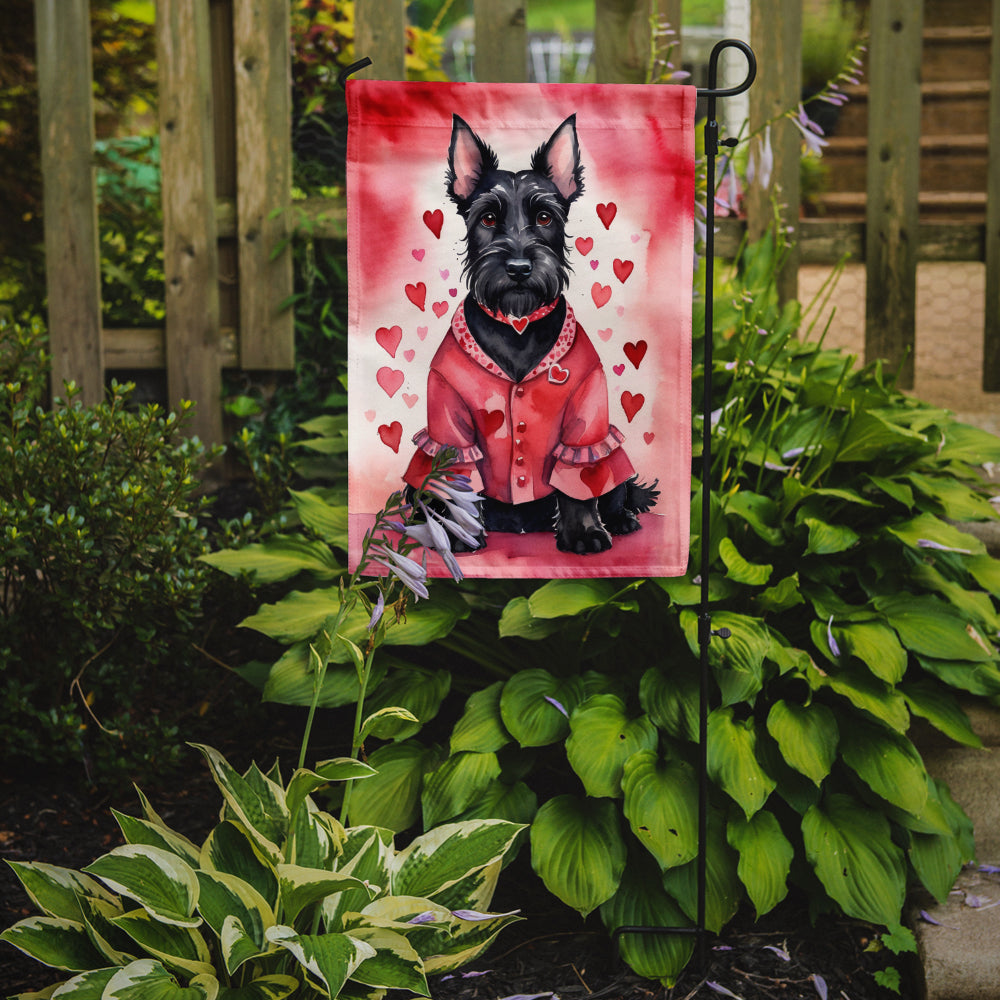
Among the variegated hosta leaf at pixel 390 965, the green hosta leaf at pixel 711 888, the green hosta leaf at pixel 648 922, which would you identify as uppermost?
the variegated hosta leaf at pixel 390 965

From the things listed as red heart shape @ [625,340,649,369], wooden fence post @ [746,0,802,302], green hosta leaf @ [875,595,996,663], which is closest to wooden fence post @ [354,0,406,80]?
wooden fence post @ [746,0,802,302]

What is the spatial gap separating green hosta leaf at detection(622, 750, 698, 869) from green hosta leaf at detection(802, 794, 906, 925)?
230 mm

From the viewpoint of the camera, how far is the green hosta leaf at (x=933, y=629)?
2.09 m

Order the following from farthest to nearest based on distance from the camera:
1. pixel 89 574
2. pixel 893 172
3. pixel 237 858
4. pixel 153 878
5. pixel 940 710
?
1. pixel 893 172
2. pixel 89 574
3. pixel 940 710
4. pixel 237 858
5. pixel 153 878

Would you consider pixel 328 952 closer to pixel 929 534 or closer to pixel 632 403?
pixel 632 403

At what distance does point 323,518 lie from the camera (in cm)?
243

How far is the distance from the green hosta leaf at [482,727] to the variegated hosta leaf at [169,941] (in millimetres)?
588

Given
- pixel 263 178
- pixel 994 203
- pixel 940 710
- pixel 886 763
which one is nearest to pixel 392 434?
pixel 886 763

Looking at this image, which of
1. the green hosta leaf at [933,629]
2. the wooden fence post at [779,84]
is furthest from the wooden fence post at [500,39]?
the green hosta leaf at [933,629]

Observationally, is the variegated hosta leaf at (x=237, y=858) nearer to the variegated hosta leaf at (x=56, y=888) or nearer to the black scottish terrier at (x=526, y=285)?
the variegated hosta leaf at (x=56, y=888)

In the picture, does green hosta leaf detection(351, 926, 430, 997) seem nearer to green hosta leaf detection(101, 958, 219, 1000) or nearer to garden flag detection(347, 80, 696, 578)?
green hosta leaf detection(101, 958, 219, 1000)

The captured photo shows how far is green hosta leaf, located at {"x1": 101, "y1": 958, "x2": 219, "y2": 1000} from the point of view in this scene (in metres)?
1.39

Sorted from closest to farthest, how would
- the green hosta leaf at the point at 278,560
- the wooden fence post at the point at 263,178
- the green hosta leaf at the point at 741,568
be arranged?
the green hosta leaf at the point at 741,568 → the green hosta leaf at the point at 278,560 → the wooden fence post at the point at 263,178

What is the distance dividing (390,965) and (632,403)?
3.30 ft
